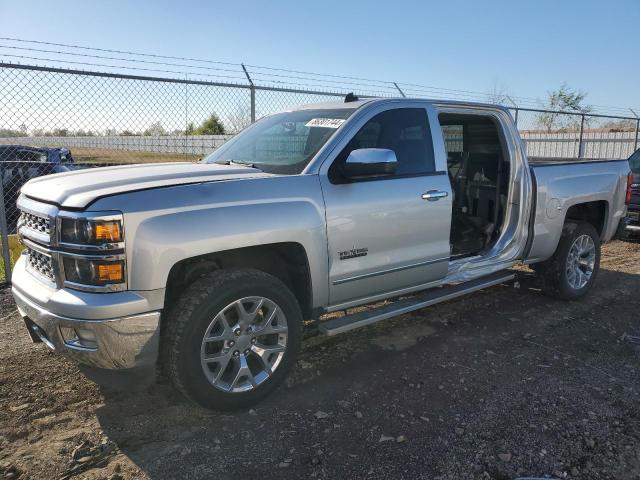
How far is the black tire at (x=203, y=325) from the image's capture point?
2.91 metres

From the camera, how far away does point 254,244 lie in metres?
3.12

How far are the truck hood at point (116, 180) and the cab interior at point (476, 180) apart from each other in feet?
8.29

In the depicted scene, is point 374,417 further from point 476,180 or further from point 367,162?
point 476,180

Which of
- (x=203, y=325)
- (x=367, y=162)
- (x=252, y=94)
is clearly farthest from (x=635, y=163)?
(x=203, y=325)

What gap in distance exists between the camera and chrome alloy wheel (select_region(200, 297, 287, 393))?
10.1ft

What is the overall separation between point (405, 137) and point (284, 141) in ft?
3.21

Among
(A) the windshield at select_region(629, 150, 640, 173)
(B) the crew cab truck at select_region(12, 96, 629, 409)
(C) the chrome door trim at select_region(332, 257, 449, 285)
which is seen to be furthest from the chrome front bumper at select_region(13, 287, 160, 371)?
(A) the windshield at select_region(629, 150, 640, 173)

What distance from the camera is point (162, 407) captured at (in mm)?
3299

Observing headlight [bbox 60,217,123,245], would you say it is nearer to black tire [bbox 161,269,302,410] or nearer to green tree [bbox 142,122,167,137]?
black tire [bbox 161,269,302,410]

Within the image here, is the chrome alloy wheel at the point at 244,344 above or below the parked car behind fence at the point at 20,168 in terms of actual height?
below

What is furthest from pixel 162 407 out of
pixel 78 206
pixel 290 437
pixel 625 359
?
pixel 625 359

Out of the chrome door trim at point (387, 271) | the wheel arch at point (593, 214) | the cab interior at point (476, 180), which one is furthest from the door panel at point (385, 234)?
the wheel arch at point (593, 214)

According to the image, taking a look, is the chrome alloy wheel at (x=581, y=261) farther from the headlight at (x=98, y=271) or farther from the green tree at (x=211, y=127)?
the green tree at (x=211, y=127)

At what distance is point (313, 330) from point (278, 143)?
160cm
